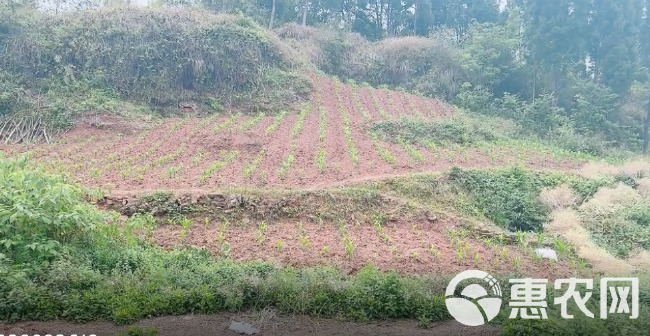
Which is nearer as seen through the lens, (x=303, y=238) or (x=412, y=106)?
(x=303, y=238)

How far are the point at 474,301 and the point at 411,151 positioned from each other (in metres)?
8.44

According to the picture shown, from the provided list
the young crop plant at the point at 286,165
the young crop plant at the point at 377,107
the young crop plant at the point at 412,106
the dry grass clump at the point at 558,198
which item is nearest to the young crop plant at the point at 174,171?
the young crop plant at the point at 286,165

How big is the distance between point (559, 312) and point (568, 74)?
21.9 meters

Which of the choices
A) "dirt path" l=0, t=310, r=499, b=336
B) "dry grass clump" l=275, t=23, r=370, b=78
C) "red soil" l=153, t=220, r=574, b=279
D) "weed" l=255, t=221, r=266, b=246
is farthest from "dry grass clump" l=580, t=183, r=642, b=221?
"dry grass clump" l=275, t=23, r=370, b=78

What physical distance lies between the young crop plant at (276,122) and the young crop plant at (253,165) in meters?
2.08

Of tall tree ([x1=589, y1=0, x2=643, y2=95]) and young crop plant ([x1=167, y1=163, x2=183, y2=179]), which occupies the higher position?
tall tree ([x1=589, y1=0, x2=643, y2=95])

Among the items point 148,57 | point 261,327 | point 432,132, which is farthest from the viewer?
point 148,57

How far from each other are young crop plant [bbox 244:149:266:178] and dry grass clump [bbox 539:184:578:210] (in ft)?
22.4

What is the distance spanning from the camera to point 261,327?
19.2ft

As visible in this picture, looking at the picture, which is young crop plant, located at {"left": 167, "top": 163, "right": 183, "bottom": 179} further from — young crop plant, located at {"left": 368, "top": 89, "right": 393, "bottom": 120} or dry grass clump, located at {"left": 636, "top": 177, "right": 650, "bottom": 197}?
dry grass clump, located at {"left": 636, "top": 177, "right": 650, "bottom": 197}

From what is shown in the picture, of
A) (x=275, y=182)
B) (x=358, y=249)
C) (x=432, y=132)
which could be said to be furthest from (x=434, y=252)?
(x=432, y=132)

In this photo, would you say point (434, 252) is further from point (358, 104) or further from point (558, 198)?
point (358, 104)

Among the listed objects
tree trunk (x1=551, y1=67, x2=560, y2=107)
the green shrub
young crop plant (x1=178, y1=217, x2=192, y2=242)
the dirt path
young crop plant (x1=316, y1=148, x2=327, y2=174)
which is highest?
tree trunk (x1=551, y1=67, x2=560, y2=107)

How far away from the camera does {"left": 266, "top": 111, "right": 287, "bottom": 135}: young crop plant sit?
15513 mm
